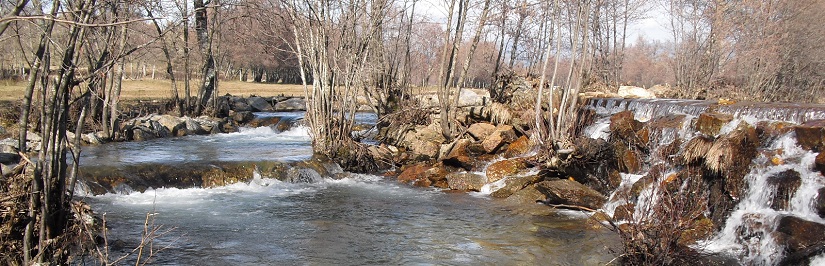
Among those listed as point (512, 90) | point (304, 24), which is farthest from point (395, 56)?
point (304, 24)

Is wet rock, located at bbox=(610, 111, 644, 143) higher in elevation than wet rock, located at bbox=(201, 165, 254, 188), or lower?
higher

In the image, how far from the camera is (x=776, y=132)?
900 cm

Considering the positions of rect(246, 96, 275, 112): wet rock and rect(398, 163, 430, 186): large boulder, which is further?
rect(246, 96, 275, 112): wet rock

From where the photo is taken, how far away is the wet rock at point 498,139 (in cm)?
1298

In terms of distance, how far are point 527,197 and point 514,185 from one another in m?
0.65

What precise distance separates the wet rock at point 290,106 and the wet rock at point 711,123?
68.2 ft

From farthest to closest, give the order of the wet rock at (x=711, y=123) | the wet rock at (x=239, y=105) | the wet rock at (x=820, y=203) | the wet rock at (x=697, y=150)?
the wet rock at (x=239, y=105) < the wet rock at (x=711, y=123) < the wet rock at (x=697, y=150) < the wet rock at (x=820, y=203)

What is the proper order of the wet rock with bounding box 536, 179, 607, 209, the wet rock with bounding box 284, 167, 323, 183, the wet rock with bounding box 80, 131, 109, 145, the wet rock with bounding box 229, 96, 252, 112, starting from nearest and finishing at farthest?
the wet rock with bounding box 536, 179, 607, 209 < the wet rock with bounding box 284, 167, 323, 183 < the wet rock with bounding box 80, 131, 109, 145 < the wet rock with bounding box 229, 96, 252, 112

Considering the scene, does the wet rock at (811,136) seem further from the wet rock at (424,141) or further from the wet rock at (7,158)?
the wet rock at (7,158)

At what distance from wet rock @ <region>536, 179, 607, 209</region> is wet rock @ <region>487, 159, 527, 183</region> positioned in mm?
1446

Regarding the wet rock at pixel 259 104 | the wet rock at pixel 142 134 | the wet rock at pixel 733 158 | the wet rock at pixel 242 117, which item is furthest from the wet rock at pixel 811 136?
the wet rock at pixel 259 104

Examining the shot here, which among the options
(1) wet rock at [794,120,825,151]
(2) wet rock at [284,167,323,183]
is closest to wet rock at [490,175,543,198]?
(2) wet rock at [284,167,323,183]

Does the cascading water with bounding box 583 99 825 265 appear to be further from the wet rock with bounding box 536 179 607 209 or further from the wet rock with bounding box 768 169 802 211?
the wet rock with bounding box 536 179 607 209

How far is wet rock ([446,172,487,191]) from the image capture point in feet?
37.1
